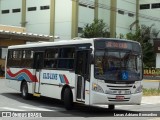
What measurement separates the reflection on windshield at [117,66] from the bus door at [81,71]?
0.53 m

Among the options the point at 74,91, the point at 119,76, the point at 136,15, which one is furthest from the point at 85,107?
the point at 136,15

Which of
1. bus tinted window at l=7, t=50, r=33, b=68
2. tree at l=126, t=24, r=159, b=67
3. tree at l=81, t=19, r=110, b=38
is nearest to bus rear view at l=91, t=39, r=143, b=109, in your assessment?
bus tinted window at l=7, t=50, r=33, b=68

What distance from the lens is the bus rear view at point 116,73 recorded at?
15.6 metres

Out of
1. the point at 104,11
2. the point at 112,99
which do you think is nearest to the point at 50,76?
the point at 112,99

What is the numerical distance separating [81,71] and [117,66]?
148cm

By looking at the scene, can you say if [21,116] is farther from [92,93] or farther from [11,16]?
[11,16]

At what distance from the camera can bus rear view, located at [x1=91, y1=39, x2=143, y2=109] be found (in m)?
15.6

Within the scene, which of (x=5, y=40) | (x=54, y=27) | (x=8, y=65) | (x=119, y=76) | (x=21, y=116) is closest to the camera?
(x=21, y=116)

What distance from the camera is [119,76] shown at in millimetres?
15938

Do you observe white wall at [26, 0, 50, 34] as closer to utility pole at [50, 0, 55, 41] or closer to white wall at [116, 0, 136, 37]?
utility pole at [50, 0, 55, 41]

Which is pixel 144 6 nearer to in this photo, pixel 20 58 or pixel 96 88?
pixel 20 58

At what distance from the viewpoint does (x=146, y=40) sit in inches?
2847

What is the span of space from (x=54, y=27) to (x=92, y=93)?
48160 millimetres

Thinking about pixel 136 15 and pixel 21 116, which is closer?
pixel 21 116
